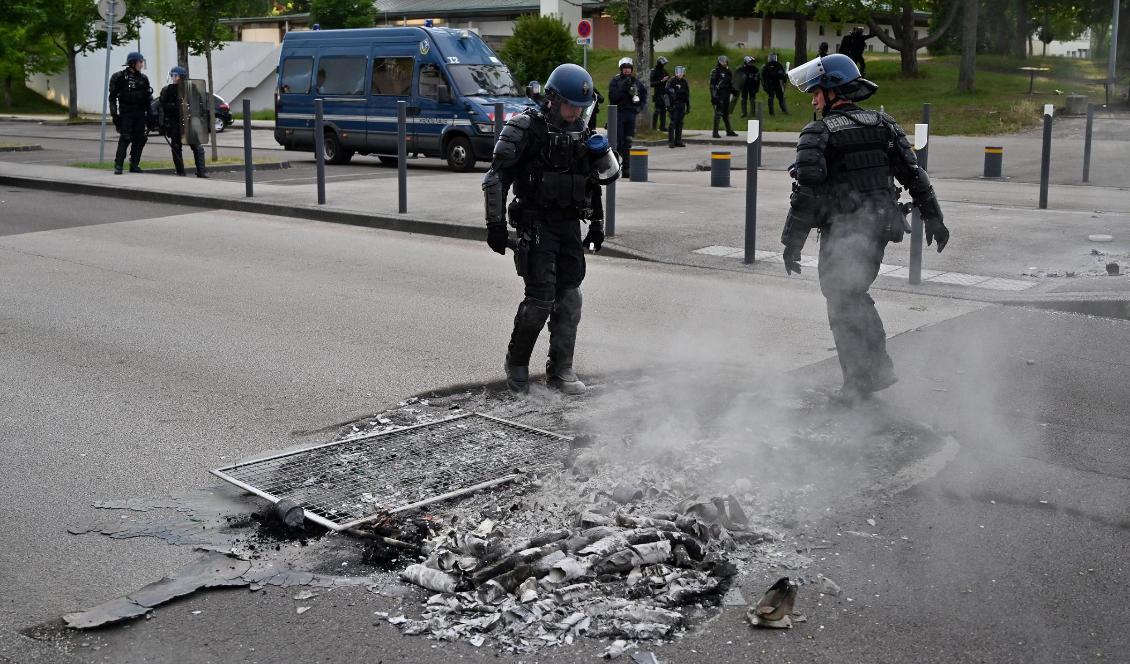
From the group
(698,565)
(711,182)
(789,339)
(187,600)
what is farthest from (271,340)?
(711,182)

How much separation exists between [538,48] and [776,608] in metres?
36.6

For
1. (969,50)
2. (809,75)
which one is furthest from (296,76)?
(809,75)

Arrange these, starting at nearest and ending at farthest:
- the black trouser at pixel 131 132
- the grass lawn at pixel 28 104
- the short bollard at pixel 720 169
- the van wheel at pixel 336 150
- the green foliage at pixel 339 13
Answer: the short bollard at pixel 720 169 < the black trouser at pixel 131 132 < the van wheel at pixel 336 150 < the green foliage at pixel 339 13 < the grass lawn at pixel 28 104

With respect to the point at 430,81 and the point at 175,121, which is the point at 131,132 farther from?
the point at 430,81

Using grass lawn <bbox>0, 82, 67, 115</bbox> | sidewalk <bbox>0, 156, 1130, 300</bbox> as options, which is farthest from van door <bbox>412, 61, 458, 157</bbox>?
grass lawn <bbox>0, 82, 67, 115</bbox>

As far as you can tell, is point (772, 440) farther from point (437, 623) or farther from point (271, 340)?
point (271, 340)

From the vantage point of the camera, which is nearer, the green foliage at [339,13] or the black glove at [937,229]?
the black glove at [937,229]

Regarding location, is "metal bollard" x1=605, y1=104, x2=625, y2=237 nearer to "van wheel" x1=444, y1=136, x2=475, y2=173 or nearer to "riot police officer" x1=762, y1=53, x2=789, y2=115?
"van wheel" x1=444, y1=136, x2=475, y2=173

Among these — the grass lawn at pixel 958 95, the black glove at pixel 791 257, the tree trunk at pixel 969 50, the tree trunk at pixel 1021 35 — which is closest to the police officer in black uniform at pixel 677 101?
the grass lawn at pixel 958 95

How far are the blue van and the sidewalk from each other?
4.72 feet

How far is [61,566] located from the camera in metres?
4.20

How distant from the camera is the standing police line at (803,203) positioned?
5.93 m

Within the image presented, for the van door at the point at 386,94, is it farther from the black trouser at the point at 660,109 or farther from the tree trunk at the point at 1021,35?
the tree trunk at the point at 1021,35

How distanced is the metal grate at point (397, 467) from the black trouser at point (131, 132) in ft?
47.7
